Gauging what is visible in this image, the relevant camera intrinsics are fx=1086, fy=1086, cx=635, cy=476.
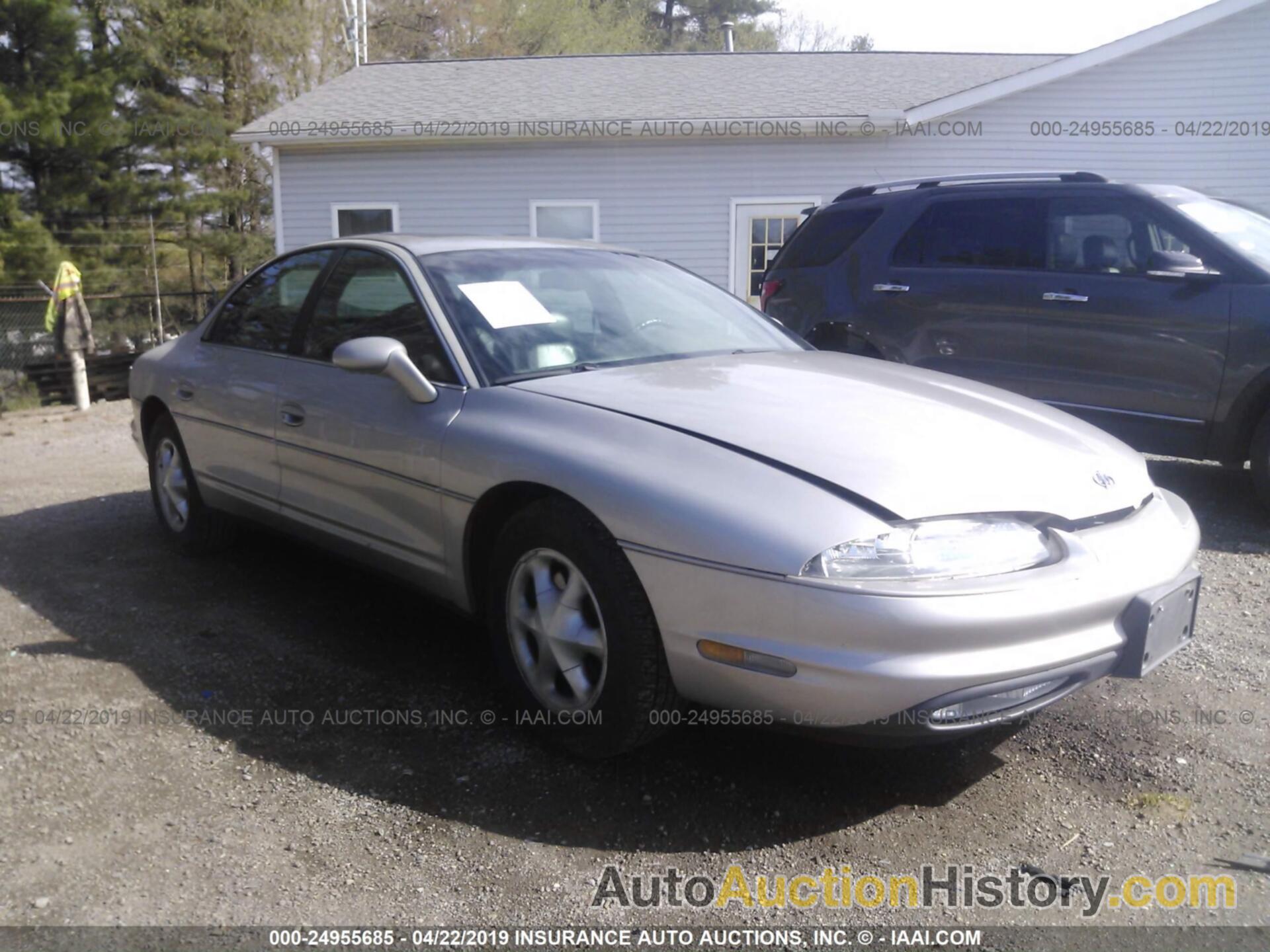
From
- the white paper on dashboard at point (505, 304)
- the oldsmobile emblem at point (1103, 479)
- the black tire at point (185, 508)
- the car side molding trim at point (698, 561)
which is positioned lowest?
the black tire at point (185, 508)

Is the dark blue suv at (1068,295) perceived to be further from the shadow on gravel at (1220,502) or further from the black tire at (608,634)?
the black tire at (608,634)

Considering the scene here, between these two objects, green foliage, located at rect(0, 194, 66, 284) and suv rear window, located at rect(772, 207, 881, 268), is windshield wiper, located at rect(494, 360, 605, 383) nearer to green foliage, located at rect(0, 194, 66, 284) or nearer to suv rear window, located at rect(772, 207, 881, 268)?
suv rear window, located at rect(772, 207, 881, 268)

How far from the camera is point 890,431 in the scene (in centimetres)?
312

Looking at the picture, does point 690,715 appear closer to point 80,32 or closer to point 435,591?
point 435,591

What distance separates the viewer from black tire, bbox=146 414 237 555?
208 inches

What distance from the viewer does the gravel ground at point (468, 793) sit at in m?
2.67

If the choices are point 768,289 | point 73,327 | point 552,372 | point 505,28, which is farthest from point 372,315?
point 505,28

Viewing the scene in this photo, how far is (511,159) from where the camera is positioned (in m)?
14.8

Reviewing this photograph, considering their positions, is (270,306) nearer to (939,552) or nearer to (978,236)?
(939,552)

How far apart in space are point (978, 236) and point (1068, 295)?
770mm

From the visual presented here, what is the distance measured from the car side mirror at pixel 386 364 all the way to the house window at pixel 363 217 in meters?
11.9

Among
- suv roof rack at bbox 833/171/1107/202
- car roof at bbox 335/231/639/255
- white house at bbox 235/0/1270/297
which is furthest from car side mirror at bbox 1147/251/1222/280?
white house at bbox 235/0/1270/297

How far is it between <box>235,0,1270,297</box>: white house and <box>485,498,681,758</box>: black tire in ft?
38.3

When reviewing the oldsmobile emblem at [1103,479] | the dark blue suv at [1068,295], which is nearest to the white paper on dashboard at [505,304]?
the oldsmobile emblem at [1103,479]
